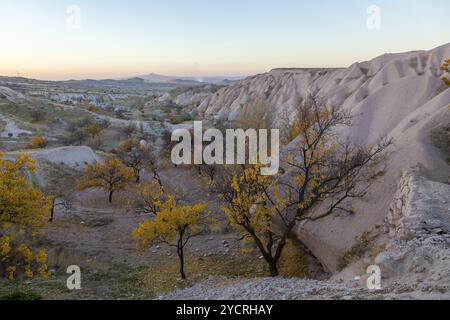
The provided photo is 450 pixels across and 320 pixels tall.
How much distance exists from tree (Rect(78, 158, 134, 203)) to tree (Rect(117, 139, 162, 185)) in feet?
6.93

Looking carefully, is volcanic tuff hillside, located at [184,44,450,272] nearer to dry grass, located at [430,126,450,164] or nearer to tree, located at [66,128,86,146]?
dry grass, located at [430,126,450,164]

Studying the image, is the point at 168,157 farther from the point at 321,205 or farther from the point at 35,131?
the point at 321,205

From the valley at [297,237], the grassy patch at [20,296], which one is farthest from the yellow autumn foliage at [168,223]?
the grassy patch at [20,296]

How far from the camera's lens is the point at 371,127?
68.7 ft

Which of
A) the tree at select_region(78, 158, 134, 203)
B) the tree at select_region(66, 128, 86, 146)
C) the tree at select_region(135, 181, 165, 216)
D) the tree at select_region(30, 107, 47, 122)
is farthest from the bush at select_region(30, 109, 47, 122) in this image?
the tree at select_region(135, 181, 165, 216)

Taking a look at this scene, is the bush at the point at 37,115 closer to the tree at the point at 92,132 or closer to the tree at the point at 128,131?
the tree at the point at 92,132

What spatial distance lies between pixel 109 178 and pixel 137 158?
17.6 ft

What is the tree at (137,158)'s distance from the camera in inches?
1093

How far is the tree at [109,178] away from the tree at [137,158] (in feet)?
6.93

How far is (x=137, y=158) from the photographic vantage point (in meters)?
29.2

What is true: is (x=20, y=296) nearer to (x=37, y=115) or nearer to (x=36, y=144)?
(x=36, y=144)

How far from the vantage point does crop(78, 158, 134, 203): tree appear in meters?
23.9
